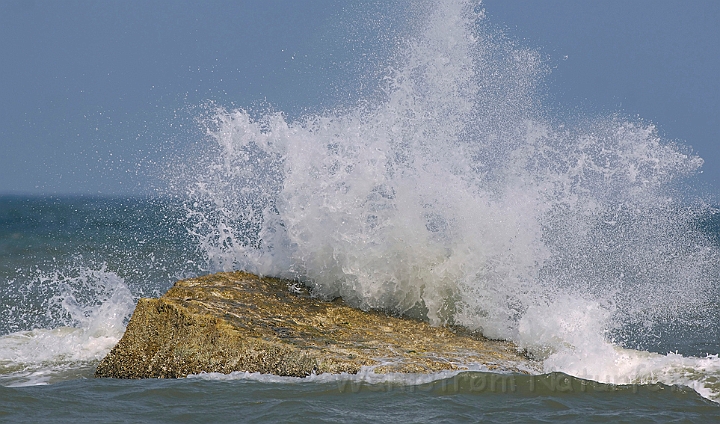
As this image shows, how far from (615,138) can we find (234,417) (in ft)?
17.9

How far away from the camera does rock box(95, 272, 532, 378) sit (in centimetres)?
511

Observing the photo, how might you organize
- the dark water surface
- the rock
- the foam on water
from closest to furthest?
the dark water surface
the rock
the foam on water

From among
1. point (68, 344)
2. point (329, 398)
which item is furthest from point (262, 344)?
point (68, 344)

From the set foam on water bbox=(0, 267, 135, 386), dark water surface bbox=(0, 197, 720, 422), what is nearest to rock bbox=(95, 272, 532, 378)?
dark water surface bbox=(0, 197, 720, 422)

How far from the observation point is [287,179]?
686cm

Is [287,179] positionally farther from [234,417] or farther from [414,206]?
[234,417]

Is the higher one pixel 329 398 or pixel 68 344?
pixel 68 344

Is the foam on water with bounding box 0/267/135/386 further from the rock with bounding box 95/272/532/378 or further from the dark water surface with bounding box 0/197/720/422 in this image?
the rock with bounding box 95/272/532/378

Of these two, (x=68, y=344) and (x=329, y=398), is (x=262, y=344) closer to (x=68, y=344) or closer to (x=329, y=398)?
(x=329, y=398)

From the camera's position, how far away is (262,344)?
518 centimetres

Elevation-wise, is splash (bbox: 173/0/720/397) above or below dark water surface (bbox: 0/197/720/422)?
above

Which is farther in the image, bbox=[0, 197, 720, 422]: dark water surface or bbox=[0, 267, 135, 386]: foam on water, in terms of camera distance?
bbox=[0, 267, 135, 386]: foam on water

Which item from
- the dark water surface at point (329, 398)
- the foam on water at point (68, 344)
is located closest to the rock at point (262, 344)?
the dark water surface at point (329, 398)

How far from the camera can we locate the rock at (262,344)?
201 inches
